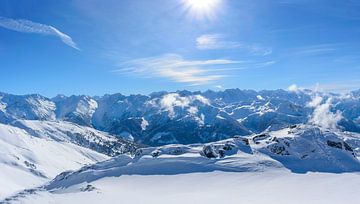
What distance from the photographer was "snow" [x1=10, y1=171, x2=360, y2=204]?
59219 millimetres

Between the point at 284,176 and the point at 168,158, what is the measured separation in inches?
1145

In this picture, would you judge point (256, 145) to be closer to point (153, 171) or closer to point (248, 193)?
point (153, 171)

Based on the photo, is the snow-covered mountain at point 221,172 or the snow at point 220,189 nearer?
the snow at point 220,189

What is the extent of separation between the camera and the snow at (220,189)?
194ft

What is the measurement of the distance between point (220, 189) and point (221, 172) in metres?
15.1

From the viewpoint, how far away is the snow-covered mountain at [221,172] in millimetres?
68250

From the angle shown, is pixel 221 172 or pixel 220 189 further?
A: pixel 221 172

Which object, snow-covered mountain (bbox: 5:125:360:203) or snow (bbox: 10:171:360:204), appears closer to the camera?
snow (bbox: 10:171:360:204)

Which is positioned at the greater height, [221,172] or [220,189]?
[221,172]

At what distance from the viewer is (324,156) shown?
102 metres

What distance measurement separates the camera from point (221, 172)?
89312 mm

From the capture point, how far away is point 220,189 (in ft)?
244

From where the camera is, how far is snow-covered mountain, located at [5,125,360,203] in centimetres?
6825

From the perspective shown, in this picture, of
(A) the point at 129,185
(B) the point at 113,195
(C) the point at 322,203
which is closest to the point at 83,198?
(B) the point at 113,195
